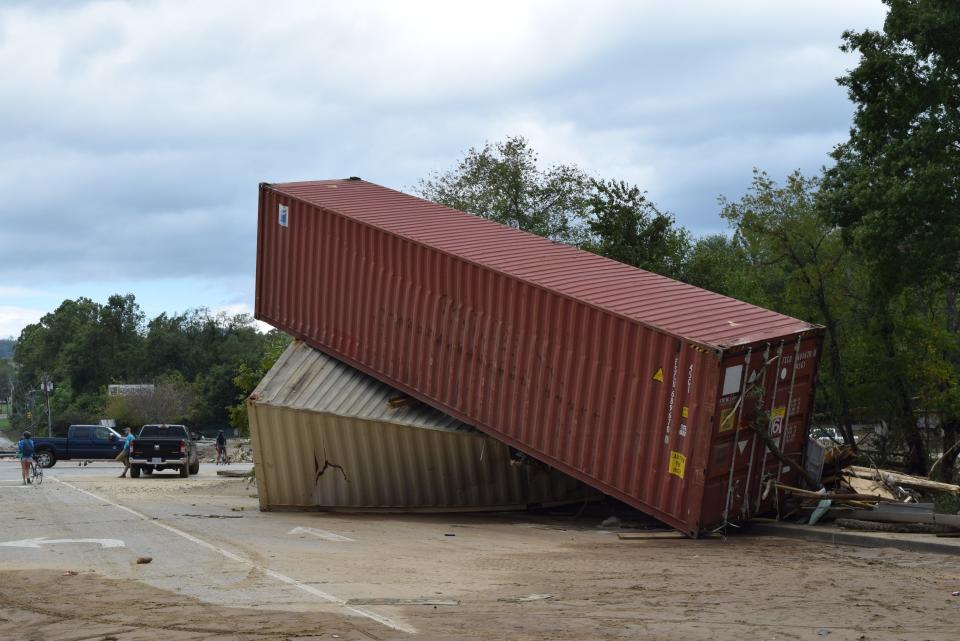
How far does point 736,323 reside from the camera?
1366 cm

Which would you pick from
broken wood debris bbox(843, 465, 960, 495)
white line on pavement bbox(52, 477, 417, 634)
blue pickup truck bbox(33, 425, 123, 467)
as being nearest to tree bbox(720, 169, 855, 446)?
broken wood debris bbox(843, 465, 960, 495)

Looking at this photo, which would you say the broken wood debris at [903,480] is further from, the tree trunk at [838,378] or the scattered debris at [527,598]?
the scattered debris at [527,598]

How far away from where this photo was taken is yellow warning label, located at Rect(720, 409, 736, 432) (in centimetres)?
1253

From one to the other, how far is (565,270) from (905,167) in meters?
8.77

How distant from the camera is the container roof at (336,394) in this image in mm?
16141

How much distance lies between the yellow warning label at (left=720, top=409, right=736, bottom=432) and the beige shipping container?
4.04 m

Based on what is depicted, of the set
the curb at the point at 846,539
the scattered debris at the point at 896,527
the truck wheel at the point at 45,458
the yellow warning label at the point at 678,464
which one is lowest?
the truck wheel at the point at 45,458

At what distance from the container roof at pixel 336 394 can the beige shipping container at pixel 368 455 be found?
0.05 ft

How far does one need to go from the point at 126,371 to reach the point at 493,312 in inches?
3192

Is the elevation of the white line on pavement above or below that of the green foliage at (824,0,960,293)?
below

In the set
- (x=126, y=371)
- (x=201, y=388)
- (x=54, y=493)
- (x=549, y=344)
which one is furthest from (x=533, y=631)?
(x=126, y=371)

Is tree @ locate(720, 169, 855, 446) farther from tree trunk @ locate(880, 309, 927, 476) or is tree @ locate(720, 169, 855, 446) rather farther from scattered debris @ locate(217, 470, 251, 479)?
scattered debris @ locate(217, 470, 251, 479)

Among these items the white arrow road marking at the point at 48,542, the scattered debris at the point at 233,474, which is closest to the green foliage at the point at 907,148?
the white arrow road marking at the point at 48,542

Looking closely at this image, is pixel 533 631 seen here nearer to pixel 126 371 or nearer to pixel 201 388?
pixel 201 388
